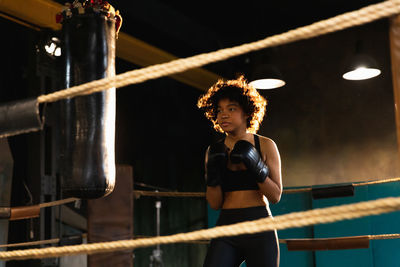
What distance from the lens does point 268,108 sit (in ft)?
20.0

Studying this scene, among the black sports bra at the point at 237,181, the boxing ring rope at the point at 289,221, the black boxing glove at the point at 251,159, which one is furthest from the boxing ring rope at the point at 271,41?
the black sports bra at the point at 237,181

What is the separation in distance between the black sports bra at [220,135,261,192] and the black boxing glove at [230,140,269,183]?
0.06 meters

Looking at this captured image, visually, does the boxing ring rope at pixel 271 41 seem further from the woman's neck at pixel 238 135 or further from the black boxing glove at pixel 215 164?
the woman's neck at pixel 238 135

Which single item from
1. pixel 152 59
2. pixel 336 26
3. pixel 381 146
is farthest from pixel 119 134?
pixel 336 26

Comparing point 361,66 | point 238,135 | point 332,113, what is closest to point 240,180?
point 238,135

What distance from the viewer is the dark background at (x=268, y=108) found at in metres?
5.14

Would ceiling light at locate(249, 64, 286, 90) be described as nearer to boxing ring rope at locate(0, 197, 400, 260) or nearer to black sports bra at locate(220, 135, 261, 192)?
black sports bra at locate(220, 135, 261, 192)

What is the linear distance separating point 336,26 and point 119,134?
14.5 ft

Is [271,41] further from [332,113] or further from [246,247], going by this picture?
[332,113]

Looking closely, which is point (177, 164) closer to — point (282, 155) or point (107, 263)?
point (282, 155)

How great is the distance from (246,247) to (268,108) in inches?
171

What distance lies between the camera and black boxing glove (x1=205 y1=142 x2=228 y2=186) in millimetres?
1950

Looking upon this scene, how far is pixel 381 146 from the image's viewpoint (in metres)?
5.19

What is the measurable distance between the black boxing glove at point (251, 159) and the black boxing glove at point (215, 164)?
88mm
